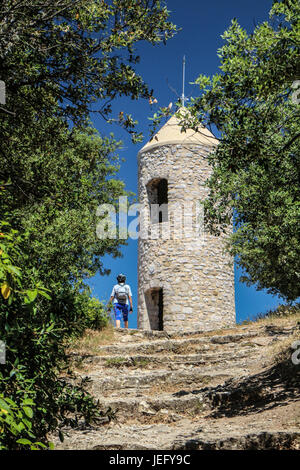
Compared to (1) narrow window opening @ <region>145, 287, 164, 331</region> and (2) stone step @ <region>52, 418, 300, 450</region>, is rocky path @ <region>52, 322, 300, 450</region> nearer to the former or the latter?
(2) stone step @ <region>52, 418, 300, 450</region>

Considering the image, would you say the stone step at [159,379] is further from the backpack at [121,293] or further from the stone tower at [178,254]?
the stone tower at [178,254]

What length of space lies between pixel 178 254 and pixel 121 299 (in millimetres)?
3015

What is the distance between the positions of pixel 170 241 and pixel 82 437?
10.9 m

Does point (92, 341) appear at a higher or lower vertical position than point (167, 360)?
higher

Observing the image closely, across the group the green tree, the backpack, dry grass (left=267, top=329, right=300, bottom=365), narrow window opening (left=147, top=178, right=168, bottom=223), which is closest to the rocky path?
dry grass (left=267, top=329, right=300, bottom=365)

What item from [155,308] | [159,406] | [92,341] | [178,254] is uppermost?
[178,254]

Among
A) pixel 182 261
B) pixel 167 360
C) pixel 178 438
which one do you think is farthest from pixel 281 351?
pixel 182 261

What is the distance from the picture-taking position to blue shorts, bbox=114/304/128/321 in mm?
14305

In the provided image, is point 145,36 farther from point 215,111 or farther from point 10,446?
point 10,446

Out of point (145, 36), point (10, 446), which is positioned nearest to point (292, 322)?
point (145, 36)

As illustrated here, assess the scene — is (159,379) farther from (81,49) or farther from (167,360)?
(81,49)

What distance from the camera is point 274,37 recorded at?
5.23 meters

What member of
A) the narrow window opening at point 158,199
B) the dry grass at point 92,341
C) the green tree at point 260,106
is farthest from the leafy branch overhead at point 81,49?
the narrow window opening at point 158,199

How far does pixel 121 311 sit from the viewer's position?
14430 mm
